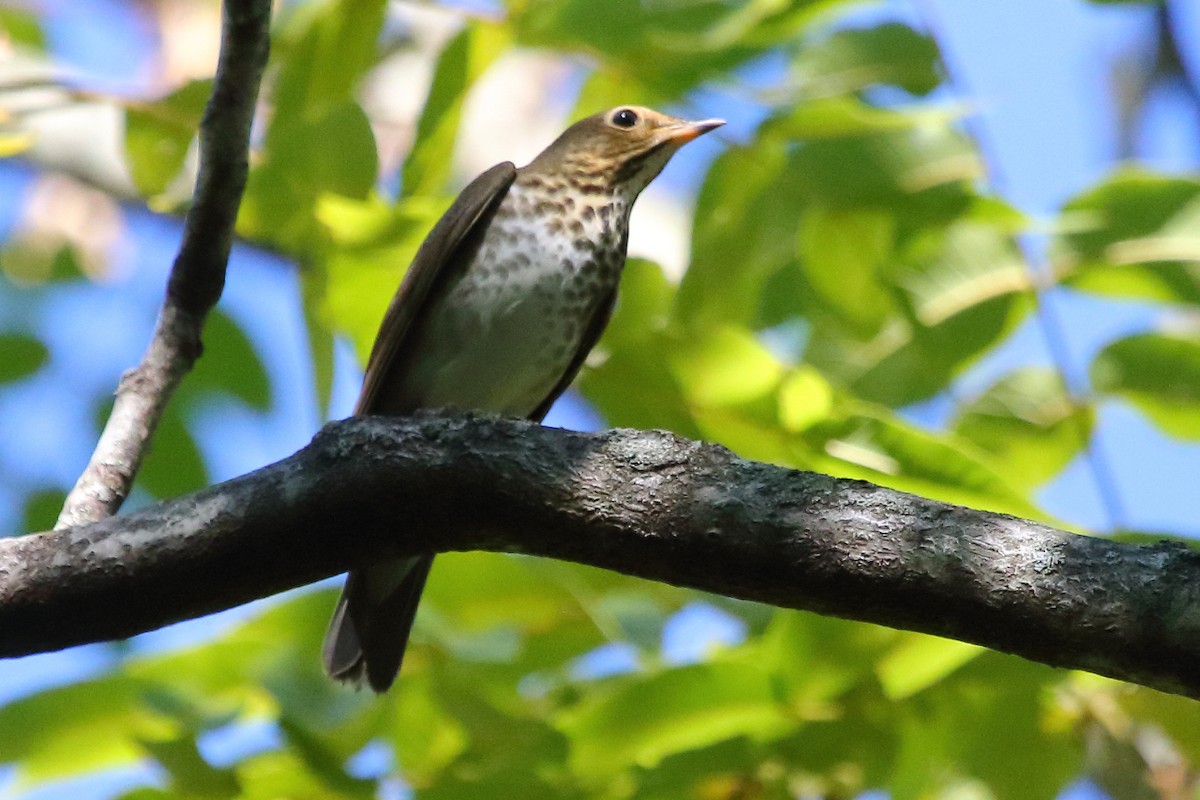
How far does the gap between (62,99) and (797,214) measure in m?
1.88

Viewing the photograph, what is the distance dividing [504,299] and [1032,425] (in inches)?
58.1

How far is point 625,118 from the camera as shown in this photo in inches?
180

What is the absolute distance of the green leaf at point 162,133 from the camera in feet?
12.0

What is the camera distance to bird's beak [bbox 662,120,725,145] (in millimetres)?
4168

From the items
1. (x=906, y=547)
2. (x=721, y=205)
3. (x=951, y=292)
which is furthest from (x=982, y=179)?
(x=906, y=547)

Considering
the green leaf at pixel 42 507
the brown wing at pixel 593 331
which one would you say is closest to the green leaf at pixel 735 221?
the brown wing at pixel 593 331

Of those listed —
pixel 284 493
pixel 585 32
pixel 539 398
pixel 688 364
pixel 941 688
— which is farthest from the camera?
pixel 539 398

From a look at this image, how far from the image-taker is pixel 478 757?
10.8ft

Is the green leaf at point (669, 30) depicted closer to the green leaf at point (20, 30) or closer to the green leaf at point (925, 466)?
the green leaf at point (925, 466)

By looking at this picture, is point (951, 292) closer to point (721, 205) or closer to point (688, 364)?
point (721, 205)

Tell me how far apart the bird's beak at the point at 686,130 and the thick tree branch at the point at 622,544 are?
1.86m

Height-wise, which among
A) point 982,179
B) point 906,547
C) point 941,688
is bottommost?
point 941,688

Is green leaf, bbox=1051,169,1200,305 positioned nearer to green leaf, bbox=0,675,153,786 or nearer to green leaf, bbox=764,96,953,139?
green leaf, bbox=764,96,953,139

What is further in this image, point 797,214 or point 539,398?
point 539,398
